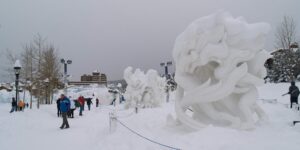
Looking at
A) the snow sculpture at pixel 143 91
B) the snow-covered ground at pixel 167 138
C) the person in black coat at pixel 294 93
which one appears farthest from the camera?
the snow sculpture at pixel 143 91

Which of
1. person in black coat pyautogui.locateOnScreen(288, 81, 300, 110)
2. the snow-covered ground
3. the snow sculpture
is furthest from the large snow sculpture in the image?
the snow sculpture

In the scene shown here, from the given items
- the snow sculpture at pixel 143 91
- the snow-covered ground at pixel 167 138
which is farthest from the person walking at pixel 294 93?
the snow sculpture at pixel 143 91

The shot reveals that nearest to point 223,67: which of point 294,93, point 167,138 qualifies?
point 167,138

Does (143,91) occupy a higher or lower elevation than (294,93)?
lower

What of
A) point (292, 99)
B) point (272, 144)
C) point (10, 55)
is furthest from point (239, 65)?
point (10, 55)

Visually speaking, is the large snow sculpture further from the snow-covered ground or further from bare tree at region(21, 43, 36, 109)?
bare tree at region(21, 43, 36, 109)

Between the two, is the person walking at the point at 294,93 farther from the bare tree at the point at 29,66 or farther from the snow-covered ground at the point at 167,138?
the bare tree at the point at 29,66

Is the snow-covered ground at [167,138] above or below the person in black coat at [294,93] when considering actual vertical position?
below

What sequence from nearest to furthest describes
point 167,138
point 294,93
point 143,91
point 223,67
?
1. point 167,138
2. point 223,67
3. point 294,93
4. point 143,91

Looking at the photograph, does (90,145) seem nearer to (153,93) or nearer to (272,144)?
(272,144)

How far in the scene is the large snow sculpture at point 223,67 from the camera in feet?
27.6

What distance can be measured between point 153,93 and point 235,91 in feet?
56.2

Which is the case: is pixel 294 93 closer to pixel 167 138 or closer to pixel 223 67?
pixel 223 67

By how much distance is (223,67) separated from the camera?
849 cm
